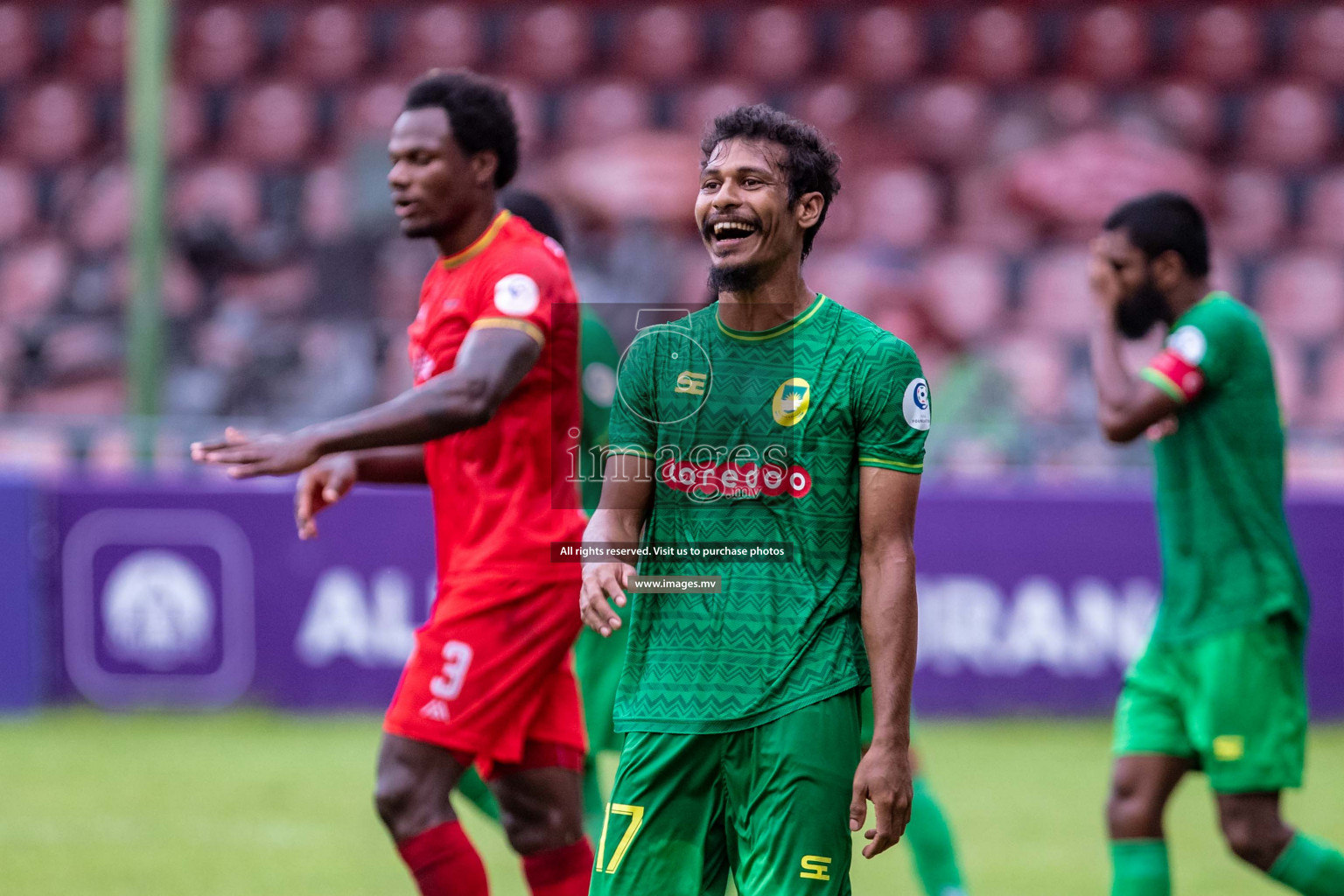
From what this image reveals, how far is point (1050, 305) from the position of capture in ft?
46.4

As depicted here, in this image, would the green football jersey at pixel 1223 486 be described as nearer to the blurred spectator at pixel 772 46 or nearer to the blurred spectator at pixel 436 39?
the blurred spectator at pixel 772 46

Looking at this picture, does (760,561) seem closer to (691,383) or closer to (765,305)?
(691,383)

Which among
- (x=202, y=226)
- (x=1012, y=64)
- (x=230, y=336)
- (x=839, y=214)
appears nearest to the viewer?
(x=230, y=336)

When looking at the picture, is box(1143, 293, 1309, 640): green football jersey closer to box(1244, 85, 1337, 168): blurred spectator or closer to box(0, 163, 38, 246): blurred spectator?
box(1244, 85, 1337, 168): blurred spectator

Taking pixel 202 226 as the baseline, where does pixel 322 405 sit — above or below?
below

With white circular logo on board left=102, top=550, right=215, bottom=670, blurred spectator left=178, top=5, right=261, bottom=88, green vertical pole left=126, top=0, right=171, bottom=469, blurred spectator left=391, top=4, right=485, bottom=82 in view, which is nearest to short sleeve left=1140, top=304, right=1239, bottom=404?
white circular logo on board left=102, top=550, right=215, bottom=670

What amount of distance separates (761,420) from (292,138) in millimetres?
13659

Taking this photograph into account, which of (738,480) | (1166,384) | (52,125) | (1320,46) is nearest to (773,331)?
(738,480)

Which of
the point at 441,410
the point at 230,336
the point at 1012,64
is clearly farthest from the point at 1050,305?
the point at 441,410

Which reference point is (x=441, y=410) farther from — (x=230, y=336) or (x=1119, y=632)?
(x=230, y=336)

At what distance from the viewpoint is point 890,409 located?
9.24 feet

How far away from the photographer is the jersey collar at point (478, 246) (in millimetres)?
3920

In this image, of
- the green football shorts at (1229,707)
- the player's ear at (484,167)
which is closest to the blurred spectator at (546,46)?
the player's ear at (484,167)

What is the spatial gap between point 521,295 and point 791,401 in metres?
1.06
